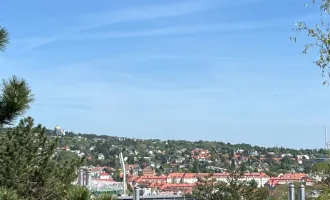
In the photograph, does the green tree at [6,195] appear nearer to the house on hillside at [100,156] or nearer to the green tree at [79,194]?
the green tree at [79,194]

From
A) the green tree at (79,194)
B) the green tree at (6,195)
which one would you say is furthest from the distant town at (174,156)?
the green tree at (6,195)

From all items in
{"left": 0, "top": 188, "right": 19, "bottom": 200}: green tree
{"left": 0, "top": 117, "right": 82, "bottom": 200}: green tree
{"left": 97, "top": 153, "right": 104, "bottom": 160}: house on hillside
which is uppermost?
{"left": 97, "top": 153, "right": 104, "bottom": 160}: house on hillside

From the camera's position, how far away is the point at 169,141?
517 ft

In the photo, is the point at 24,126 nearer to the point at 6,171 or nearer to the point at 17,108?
the point at 6,171

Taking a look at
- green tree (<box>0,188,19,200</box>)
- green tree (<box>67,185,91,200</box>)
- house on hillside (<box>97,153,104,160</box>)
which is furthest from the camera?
house on hillside (<box>97,153,104,160</box>)

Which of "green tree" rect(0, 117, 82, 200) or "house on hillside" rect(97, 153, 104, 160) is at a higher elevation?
"house on hillside" rect(97, 153, 104, 160)

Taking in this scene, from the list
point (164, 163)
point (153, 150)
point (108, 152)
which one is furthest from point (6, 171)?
point (153, 150)

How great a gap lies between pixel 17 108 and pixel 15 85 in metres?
0.22

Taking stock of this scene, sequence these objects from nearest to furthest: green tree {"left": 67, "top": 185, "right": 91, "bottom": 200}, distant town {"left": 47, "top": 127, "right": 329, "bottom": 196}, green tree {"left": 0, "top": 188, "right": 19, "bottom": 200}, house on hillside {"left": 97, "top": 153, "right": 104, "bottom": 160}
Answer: green tree {"left": 0, "top": 188, "right": 19, "bottom": 200} < green tree {"left": 67, "top": 185, "right": 91, "bottom": 200} < distant town {"left": 47, "top": 127, "right": 329, "bottom": 196} < house on hillside {"left": 97, "top": 153, "right": 104, "bottom": 160}

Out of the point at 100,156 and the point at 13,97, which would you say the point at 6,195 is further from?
the point at 100,156

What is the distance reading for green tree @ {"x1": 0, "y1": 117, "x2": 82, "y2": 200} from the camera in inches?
346

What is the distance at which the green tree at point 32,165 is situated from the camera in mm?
8797

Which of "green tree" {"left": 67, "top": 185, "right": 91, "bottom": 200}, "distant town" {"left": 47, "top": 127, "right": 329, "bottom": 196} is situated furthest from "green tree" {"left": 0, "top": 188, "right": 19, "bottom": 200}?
"distant town" {"left": 47, "top": 127, "right": 329, "bottom": 196}

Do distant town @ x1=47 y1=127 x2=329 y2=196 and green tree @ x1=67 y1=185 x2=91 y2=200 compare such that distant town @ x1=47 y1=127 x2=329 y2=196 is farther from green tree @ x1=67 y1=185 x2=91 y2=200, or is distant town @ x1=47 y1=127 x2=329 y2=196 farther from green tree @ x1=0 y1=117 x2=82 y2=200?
green tree @ x1=67 y1=185 x2=91 y2=200
